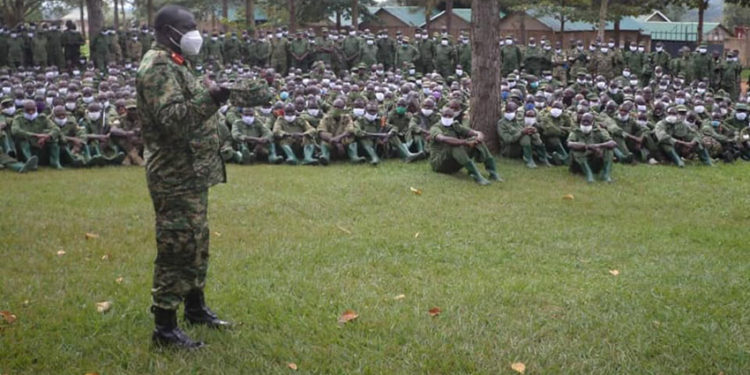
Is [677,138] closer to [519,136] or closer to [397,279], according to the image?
[519,136]

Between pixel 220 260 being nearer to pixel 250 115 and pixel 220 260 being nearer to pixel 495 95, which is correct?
pixel 250 115

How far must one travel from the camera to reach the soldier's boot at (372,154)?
13.8 meters

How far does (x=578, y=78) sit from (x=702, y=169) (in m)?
9.24

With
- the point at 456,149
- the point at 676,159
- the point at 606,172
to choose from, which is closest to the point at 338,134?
the point at 456,149

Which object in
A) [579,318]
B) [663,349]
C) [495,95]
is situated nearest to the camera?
[663,349]

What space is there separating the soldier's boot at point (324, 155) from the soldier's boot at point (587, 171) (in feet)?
14.5

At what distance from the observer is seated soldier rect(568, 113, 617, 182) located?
12578mm

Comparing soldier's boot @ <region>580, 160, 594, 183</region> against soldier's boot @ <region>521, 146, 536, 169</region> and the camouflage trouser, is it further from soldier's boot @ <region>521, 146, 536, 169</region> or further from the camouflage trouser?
the camouflage trouser

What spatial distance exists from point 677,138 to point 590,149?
10.8 ft

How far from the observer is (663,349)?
5133mm

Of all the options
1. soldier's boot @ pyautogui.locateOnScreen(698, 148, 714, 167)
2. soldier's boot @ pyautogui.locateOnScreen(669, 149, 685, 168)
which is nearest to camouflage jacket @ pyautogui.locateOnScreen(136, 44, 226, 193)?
soldier's boot @ pyautogui.locateOnScreen(669, 149, 685, 168)

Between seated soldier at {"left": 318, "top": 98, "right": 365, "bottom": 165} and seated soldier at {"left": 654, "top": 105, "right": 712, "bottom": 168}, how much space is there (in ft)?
18.8

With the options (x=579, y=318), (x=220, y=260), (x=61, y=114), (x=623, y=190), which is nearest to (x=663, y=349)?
(x=579, y=318)

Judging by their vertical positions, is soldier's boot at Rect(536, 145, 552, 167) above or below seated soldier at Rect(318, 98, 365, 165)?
below
